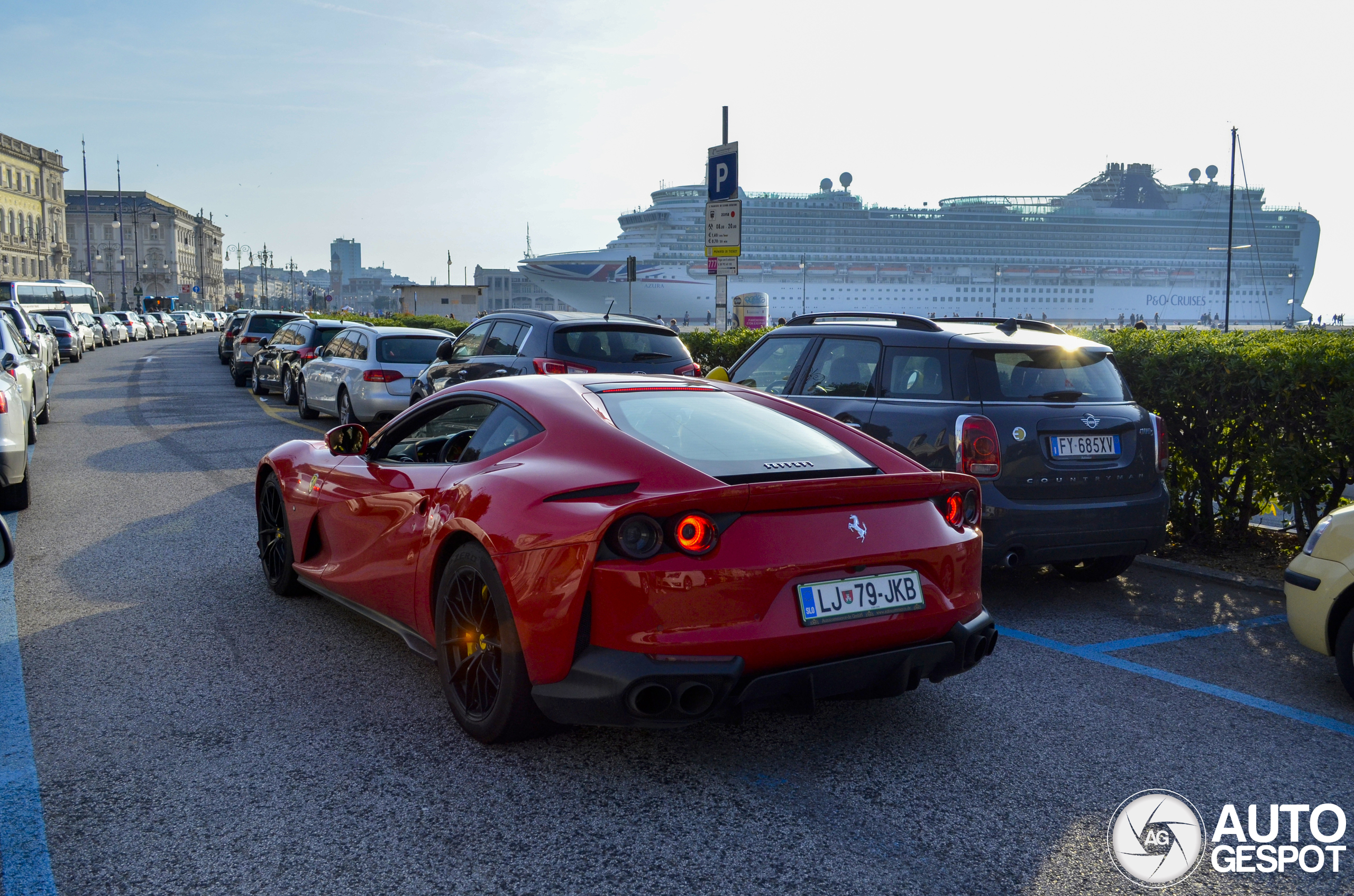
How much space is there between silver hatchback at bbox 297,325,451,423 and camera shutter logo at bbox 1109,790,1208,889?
37.6 ft

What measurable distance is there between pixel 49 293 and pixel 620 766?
2567 inches

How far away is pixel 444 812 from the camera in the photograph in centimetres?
312

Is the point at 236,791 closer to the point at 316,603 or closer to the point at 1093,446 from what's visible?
the point at 316,603

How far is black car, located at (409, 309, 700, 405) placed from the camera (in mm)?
10367

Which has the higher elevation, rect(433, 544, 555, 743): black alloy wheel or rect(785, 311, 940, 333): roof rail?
rect(785, 311, 940, 333): roof rail

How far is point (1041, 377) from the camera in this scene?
5.76m

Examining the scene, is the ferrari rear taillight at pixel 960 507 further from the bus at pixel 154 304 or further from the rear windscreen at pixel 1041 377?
the bus at pixel 154 304

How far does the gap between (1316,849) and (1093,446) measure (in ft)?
9.62

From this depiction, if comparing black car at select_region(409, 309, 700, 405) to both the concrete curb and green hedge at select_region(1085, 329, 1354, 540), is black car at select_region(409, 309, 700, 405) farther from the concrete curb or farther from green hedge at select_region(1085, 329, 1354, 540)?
the concrete curb


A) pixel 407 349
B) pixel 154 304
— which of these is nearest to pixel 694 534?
pixel 407 349

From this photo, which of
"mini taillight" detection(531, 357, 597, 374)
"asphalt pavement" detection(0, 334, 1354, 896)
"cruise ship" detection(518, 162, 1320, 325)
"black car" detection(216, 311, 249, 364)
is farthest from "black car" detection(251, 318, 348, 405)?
"cruise ship" detection(518, 162, 1320, 325)

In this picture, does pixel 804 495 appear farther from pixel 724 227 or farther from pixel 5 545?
pixel 724 227

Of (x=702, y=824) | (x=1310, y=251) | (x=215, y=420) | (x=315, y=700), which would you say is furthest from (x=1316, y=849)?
(x=1310, y=251)

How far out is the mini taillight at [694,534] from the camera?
123 inches
